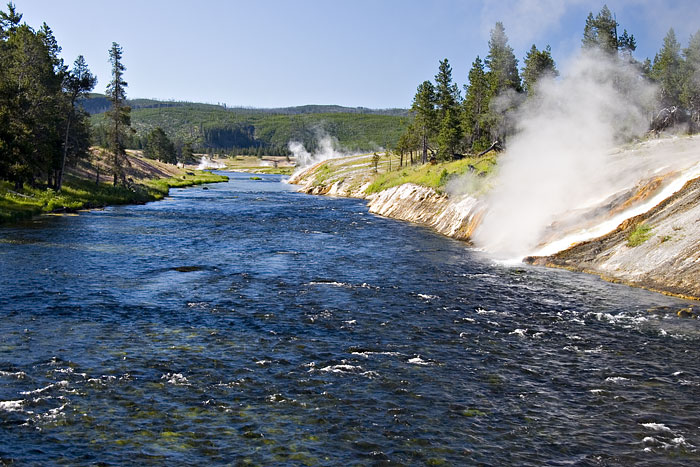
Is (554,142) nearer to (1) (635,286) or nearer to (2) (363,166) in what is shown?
(1) (635,286)

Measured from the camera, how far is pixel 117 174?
8100 cm

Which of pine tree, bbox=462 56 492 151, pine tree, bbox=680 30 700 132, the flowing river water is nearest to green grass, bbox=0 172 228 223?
the flowing river water

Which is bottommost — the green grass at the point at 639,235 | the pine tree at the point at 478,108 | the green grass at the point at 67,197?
the green grass at the point at 67,197

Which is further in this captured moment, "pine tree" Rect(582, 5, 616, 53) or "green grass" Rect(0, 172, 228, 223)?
"pine tree" Rect(582, 5, 616, 53)

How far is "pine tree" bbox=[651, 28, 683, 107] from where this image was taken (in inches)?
3238

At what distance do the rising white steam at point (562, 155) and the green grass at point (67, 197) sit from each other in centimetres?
4322

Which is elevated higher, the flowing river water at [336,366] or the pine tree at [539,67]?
the pine tree at [539,67]

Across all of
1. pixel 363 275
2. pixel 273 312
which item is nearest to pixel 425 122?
pixel 363 275

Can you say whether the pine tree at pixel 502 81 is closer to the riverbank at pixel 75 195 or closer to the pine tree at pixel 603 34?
the pine tree at pixel 603 34

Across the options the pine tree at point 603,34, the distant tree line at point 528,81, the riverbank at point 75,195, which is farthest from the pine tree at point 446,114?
the riverbank at point 75,195

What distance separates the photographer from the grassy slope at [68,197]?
51.0m

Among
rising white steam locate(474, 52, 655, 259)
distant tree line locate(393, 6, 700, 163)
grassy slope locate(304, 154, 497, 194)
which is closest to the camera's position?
rising white steam locate(474, 52, 655, 259)

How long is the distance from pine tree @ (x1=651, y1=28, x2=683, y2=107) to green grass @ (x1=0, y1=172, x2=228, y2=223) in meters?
82.1

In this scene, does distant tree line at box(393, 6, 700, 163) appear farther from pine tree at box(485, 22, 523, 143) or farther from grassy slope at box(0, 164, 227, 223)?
grassy slope at box(0, 164, 227, 223)
